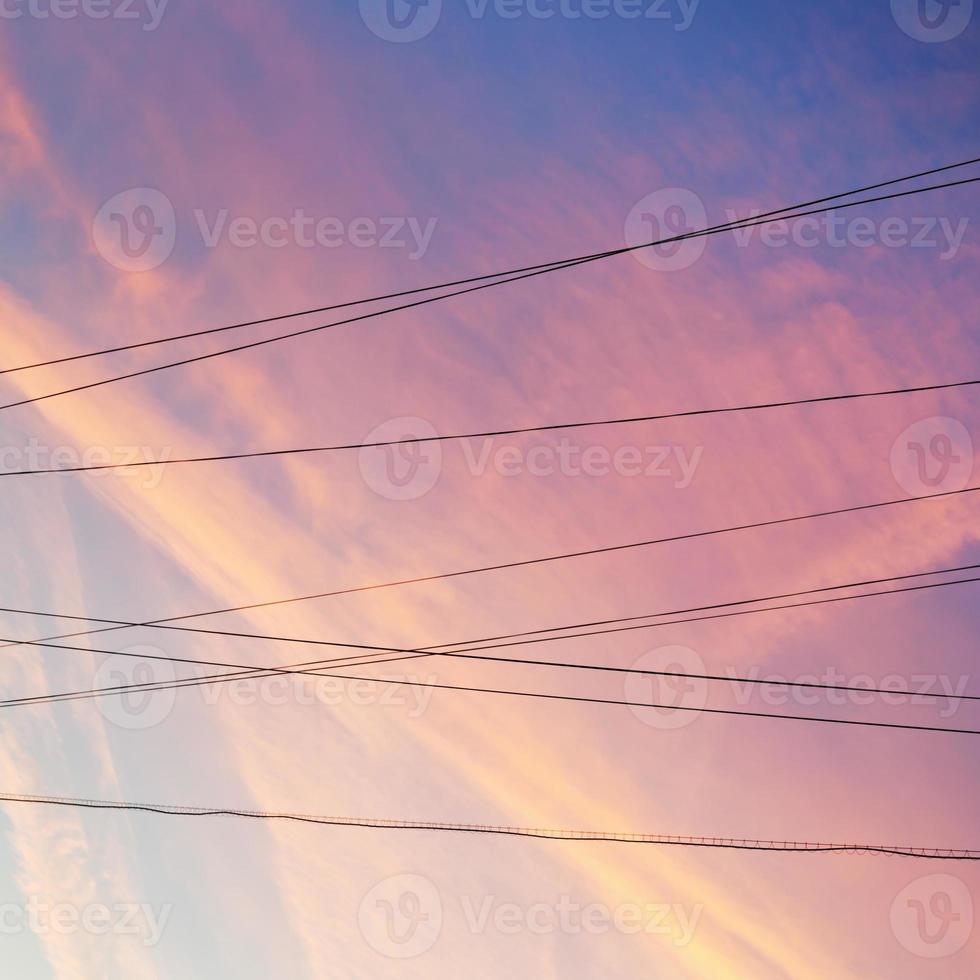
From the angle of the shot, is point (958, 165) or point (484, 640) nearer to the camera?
point (958, 165)

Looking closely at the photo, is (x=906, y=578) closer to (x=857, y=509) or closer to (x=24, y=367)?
(x=857, y=509)

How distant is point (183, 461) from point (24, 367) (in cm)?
240

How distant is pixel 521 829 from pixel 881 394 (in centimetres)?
755

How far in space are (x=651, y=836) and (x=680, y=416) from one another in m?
5.77

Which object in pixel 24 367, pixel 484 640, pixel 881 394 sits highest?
pixel 24 367

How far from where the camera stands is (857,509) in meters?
13.0

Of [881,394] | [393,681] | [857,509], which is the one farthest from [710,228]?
[393,681]

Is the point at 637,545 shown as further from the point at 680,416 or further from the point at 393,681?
the point at 393,681

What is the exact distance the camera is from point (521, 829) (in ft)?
39.7

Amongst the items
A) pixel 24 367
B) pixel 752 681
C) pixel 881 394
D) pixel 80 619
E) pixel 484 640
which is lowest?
pixel 752 681

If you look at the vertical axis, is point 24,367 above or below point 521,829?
above

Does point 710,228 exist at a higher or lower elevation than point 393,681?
higher

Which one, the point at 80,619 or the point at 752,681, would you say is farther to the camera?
the point at 80,619

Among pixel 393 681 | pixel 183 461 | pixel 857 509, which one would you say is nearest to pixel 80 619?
pixel 183 461
